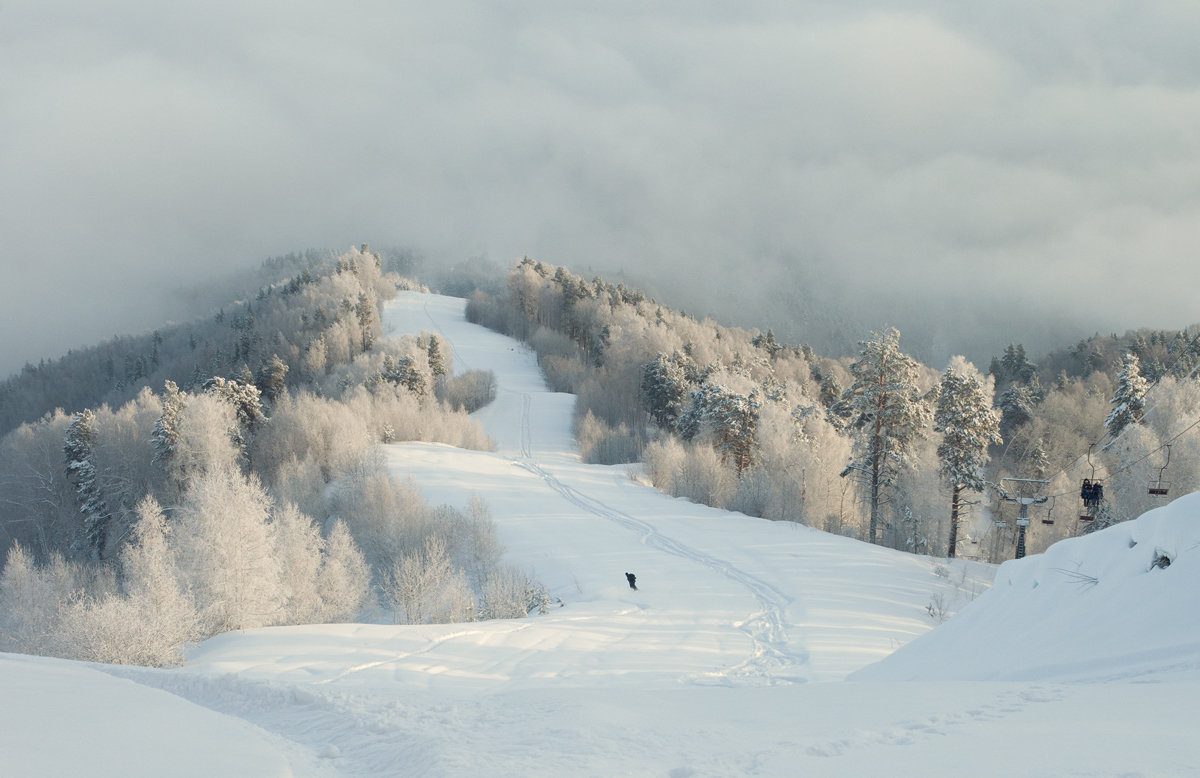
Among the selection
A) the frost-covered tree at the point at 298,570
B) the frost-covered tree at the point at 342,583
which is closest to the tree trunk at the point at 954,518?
the frost-covered tree at the point at 342,583

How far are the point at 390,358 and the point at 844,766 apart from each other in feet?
227

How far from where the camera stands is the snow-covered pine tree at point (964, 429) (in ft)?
101

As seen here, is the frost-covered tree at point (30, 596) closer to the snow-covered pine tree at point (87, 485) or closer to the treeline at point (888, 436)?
the snow-covered pine tree at point (87, 485)

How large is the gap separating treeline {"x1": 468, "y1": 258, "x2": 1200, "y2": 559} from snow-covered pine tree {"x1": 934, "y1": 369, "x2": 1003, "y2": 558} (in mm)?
64

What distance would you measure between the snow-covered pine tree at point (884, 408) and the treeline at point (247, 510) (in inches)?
700

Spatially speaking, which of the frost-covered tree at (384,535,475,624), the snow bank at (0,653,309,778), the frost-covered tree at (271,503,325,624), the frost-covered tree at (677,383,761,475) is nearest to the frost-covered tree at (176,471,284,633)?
the frost-covered tree at (271,503,325,624)

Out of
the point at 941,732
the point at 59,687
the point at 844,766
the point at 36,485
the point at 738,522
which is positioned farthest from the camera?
the point at 36,485

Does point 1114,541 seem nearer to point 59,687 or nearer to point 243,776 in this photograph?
point 243,776

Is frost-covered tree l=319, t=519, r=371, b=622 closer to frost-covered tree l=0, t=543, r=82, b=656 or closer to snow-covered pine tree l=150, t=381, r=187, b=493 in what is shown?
frost-covered tree l=0, t=543, r=82, b=656

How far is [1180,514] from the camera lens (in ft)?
20.2

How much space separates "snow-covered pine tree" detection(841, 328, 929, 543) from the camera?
103ft

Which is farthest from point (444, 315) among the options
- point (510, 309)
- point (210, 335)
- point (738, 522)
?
point (738, 522)

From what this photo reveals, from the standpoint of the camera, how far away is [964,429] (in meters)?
30.7

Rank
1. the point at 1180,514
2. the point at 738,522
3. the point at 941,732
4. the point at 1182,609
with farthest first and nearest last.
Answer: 1. the point at 738,522
2. the point at 1180,514
3. the point at 1182,609
4. the point at 941,732
